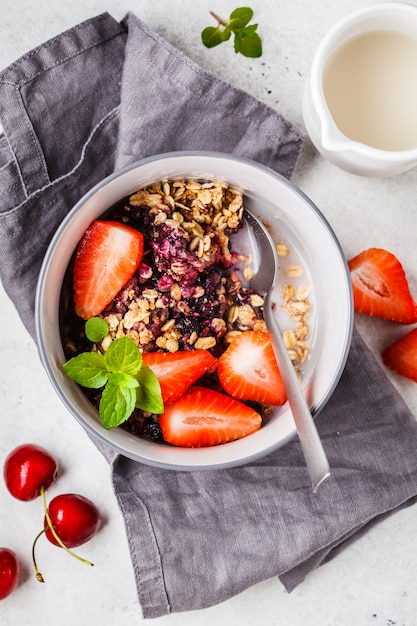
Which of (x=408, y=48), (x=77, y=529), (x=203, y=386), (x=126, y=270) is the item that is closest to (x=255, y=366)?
(x=203, y=386)

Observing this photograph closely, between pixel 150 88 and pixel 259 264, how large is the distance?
36cm

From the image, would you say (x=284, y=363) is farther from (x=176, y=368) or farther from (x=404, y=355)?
(x=404, y=355)

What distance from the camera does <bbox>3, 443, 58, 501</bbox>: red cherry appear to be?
124cm

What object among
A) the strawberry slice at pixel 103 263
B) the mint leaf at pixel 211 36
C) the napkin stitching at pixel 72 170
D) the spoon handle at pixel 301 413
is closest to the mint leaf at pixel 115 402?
the strawberry slice at pixel 103 263

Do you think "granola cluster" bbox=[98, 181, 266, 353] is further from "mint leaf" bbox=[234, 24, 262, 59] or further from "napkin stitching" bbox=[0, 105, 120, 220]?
"mint leaf" bbox=[234, 24, 262, 59]

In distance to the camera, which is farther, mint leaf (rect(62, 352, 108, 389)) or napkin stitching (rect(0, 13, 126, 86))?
napkin stitching (rect(0, 13, 126, 86))

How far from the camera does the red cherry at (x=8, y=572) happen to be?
1.25 m

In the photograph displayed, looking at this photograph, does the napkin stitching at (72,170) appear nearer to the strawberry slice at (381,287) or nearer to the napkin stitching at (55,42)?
the napkin stitching at (55,42)

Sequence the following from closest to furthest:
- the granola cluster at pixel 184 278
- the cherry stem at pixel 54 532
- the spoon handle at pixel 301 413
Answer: the spoon handle at pixel 301 413 < the granola cluster at pixel 184 278 < the cherry stem at pixel 54 532

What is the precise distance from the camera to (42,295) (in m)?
1.04

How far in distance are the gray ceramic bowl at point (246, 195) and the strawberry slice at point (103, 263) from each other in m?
0.02

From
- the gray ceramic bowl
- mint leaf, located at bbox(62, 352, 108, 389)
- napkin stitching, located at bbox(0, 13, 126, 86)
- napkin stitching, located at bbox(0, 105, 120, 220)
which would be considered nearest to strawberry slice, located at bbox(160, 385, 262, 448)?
the gray ceramic bowl

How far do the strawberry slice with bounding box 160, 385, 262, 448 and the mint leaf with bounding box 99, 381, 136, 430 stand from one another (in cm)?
9

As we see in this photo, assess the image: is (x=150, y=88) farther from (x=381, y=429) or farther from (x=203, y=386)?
(x=381, y=429)
